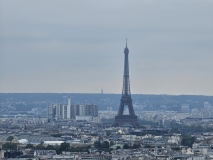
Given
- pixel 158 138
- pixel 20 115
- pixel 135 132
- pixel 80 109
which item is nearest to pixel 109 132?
pixel 135 132

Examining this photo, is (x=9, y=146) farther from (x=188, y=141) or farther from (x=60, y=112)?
(x=60, y=112)

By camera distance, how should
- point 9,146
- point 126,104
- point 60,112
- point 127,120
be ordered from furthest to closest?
point 60,112 < point 127,120 < point 126,104 < point 9,146

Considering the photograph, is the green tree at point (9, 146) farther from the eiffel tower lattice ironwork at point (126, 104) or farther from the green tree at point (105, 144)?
the eiffel tower lattice ironwork at point (126, 104)

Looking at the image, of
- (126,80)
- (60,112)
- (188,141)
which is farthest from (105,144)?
(60,112)

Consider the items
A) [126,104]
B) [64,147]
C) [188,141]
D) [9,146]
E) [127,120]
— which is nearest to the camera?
[64,147]

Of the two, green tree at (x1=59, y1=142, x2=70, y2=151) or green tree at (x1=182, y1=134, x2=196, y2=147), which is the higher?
green tree at (x1=182, y1=134, x2=196, y2=147)

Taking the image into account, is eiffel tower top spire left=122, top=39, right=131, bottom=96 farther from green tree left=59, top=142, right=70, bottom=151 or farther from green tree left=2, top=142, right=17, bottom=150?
green tree left=59, top=142, right=70, bottom=151

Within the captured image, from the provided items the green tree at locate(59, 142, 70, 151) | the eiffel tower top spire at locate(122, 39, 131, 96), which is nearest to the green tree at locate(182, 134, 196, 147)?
the green tree at locate(59, 142, 70, 151)

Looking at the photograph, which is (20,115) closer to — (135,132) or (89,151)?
(135,132)

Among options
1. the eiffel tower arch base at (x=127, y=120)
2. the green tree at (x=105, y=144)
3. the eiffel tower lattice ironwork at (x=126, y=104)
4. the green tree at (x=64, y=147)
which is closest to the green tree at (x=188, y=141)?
the green tree at (x=105, y=144)

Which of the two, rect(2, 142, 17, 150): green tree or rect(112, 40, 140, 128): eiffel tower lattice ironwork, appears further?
rect(112, 40, 140, 128): eiffel tower lattice ironwork

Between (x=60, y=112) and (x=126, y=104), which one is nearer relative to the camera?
(x=126, y=104)
